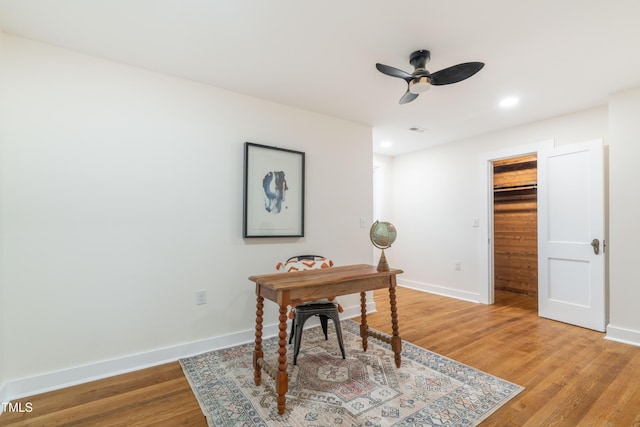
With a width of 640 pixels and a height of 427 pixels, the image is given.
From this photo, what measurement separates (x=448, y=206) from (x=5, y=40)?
4864mm

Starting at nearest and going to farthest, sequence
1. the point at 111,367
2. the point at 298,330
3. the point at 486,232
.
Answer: the point at 111,367 < the point at 298,330 < the point at 486,232

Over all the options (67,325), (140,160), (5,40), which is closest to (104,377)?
(67,325)

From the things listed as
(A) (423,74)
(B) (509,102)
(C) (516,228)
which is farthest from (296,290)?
(C) (516,228)

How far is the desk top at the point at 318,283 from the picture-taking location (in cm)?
186

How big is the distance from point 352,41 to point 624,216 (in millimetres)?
2930

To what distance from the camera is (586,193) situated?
319cm

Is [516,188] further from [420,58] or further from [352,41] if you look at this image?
[352,41]

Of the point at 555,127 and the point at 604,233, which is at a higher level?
the point at 555,127

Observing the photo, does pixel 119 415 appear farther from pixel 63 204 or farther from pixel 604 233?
pixel 604 233

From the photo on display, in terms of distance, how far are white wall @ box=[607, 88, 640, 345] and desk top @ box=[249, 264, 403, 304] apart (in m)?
2.26

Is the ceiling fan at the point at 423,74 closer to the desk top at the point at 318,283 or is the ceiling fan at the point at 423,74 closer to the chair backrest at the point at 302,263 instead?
the desk top at the point at 318,283

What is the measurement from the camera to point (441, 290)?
15.3ft

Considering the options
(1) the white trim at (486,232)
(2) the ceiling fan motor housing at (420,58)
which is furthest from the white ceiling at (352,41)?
(1) the white trim at (486,232)

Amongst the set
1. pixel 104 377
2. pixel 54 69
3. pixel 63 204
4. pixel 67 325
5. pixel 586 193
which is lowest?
pixel 104 377
